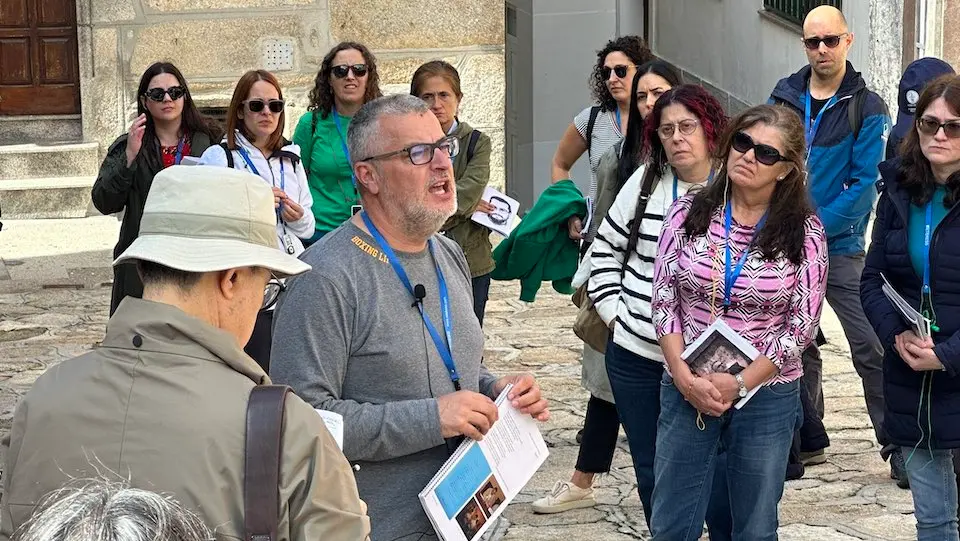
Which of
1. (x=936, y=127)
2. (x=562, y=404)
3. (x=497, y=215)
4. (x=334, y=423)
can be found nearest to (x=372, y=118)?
(x=334, y=423)

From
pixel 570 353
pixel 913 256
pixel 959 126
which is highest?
pixel 959 126

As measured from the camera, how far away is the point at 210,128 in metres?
7.20

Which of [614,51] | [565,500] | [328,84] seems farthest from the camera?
[328,84]

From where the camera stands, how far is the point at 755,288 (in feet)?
15.1

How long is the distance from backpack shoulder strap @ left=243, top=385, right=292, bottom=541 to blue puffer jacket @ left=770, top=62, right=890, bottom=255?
4558 millimetres

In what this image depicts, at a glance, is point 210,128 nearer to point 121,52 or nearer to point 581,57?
point 121,52

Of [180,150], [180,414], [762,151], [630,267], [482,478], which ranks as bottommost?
[482,478]

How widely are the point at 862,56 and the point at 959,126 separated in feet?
A: 30.2

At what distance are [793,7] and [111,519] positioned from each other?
1463 cm

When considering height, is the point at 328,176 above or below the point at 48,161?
above

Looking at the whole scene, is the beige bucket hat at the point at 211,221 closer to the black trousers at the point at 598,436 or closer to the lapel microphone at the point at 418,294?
the lapel microphone at the point at 418,294

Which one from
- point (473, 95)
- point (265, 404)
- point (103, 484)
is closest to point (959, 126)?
point (265, 404)

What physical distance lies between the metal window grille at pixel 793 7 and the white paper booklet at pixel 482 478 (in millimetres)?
11933

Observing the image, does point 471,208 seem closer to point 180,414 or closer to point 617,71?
point 617,71
